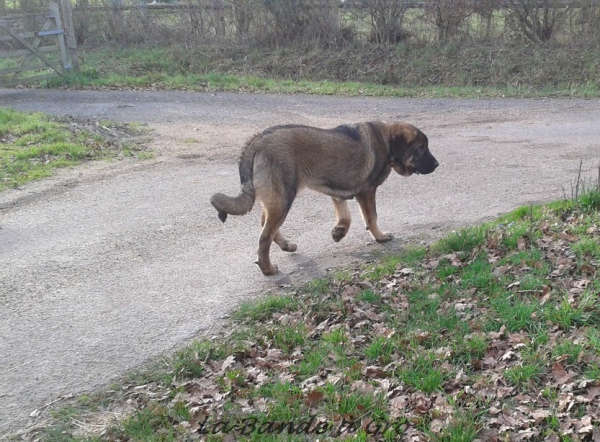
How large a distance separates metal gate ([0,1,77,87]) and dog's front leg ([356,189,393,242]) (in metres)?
14.3

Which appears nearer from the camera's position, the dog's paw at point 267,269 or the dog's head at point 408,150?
the dog's paw at point 267,269

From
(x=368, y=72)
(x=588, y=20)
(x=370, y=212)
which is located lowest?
(x=370, y=212)

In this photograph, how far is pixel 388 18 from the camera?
21.2 metres

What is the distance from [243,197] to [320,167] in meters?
0.92

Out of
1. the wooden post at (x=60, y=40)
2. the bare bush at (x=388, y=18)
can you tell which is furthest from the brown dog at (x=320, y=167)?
the wooden post at (x=60, y=40)

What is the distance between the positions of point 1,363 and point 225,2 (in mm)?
20287

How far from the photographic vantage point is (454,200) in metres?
8.95

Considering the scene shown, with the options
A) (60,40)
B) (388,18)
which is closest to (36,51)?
(60,40)

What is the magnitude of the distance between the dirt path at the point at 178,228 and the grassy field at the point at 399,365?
19.0 inches

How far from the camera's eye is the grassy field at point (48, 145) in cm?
1073

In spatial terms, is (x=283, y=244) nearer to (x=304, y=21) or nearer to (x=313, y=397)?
(x=313, y=397)

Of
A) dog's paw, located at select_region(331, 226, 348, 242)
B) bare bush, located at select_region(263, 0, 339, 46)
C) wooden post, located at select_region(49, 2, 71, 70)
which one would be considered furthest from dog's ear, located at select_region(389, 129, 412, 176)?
wooden post, located at select_region(49, 2, 71, 70)

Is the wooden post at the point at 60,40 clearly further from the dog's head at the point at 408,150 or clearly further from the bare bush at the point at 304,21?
the dog's head at the point at 408,150

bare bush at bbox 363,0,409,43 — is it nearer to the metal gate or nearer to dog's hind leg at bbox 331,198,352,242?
the metal gate
